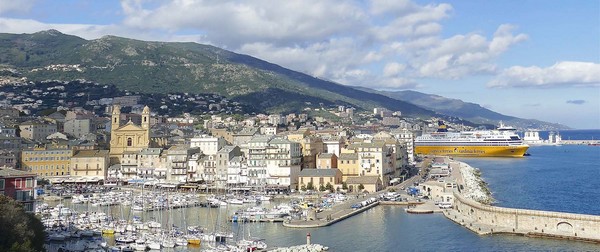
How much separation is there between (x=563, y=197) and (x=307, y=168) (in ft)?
84.2

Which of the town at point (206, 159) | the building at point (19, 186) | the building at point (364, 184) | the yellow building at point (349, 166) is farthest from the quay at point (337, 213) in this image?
the building at point (19, 186)

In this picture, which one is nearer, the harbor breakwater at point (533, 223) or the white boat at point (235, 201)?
the harbor breakwater at point (533, 223)

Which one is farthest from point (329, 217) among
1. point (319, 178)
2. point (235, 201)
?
point (319, 178)

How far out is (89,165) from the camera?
238ft

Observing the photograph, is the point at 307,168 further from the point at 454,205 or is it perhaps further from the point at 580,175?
the point at 580,175

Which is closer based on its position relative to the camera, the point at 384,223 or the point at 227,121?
the point at 384,223

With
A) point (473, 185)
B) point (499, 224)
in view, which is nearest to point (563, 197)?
point (473, 185)

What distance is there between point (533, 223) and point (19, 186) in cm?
2958

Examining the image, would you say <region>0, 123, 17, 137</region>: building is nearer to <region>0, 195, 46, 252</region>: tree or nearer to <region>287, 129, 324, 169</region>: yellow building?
<region>287, 129, 324, 169</region>: yellow building

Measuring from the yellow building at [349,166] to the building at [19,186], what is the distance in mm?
36528

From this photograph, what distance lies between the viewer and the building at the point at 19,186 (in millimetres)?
31062

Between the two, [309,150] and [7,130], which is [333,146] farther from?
[7,130]

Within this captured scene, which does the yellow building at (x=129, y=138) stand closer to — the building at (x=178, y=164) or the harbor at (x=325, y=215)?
the building at (x=178, y=164)

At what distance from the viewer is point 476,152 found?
127 metres
